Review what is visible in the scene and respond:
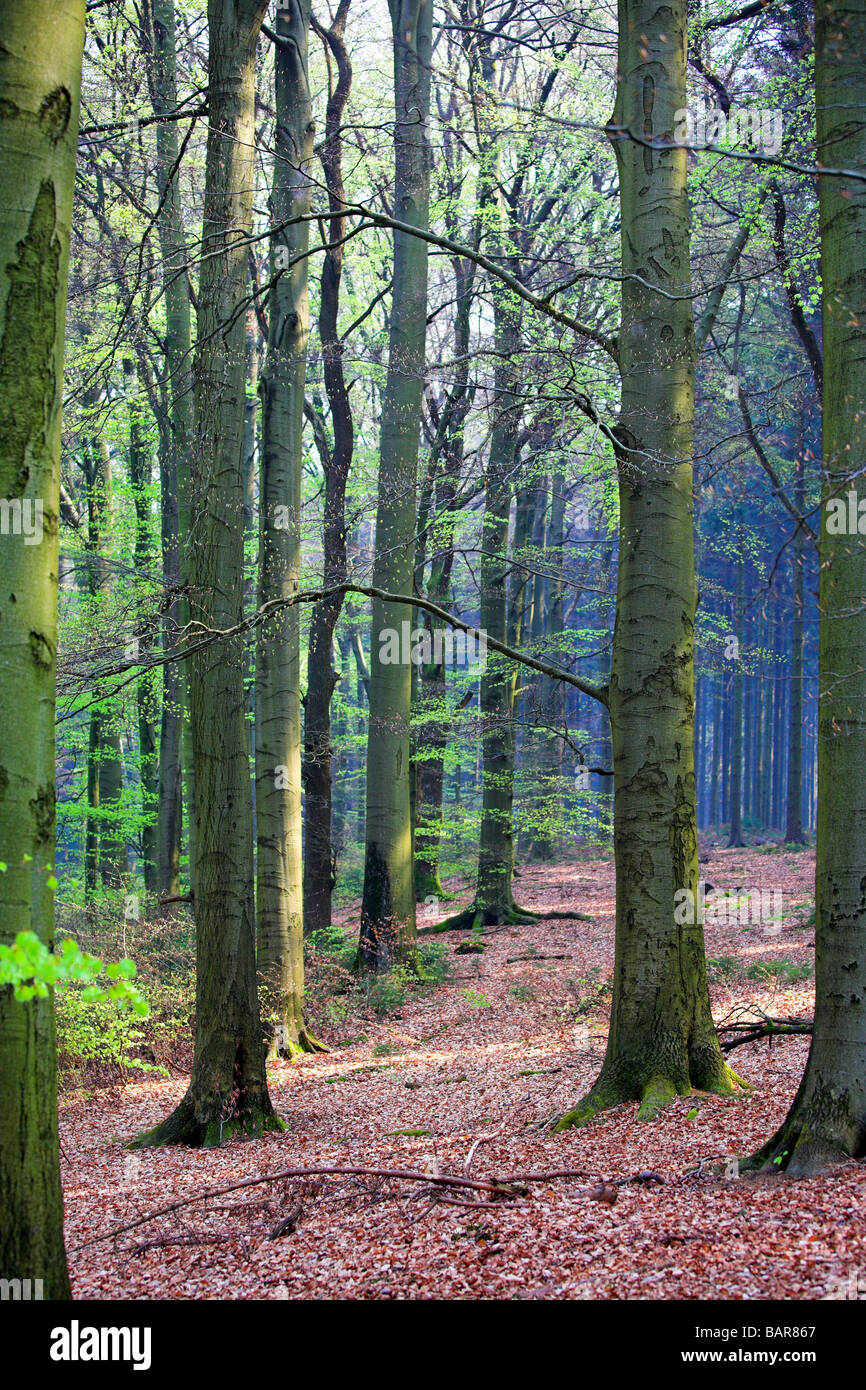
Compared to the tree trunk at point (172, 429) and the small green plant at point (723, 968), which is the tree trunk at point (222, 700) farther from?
the small green plant at point (723, 968)

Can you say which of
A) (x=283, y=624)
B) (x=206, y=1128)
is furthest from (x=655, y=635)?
(x=206, y=1128)

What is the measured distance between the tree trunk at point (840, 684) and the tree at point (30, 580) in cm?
330

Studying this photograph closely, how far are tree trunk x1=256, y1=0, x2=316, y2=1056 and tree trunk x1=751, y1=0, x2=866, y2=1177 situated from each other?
6.16 meters

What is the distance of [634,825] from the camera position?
20.8 feet

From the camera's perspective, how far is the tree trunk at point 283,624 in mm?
10078

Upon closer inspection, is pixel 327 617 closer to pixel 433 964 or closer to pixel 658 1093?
pixel 433 964

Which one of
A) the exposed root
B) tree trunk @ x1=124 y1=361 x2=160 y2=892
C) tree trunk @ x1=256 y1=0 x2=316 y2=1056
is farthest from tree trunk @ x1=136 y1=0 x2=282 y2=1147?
tree trunk @ x1=124 y1=361 x2=160 y2=892

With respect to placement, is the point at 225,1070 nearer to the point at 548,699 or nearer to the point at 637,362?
the point at 637,362

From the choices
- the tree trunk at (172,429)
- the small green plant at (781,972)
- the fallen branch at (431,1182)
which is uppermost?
the tree trunk at (172,429)

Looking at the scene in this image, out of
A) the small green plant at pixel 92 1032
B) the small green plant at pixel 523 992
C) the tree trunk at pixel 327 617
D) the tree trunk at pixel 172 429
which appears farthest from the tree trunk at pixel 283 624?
the tree trunk at pixel 327 617

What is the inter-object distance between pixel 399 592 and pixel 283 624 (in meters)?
3.79

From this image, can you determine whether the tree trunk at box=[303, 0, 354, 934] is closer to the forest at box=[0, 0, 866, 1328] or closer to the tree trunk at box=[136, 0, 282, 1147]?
the forest at box=[0, 0, 866, 1328]

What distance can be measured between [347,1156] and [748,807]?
40814mm

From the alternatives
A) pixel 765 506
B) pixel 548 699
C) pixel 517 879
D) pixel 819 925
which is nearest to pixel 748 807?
pixel 765 506
